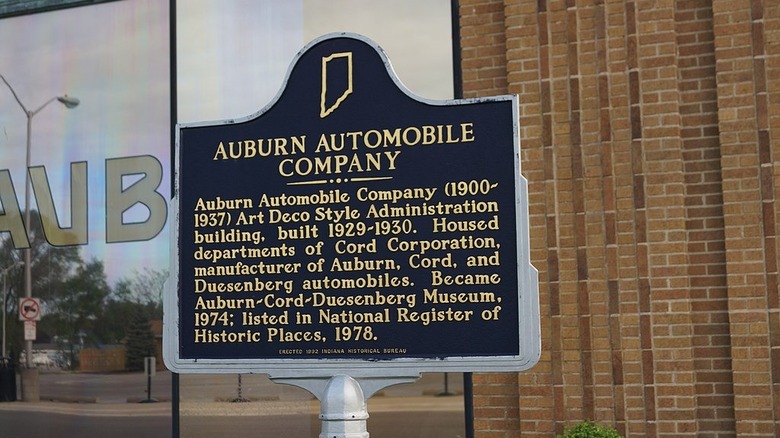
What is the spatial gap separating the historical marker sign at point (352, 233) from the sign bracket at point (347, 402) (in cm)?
9

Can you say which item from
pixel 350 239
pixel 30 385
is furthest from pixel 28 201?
pixel 350 239

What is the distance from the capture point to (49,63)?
9945mm

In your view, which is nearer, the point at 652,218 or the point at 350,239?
the point at 350,239

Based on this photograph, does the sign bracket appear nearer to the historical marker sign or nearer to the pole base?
the historical marker sign

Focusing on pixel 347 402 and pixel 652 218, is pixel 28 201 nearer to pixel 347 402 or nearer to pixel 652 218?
pixel 652 218

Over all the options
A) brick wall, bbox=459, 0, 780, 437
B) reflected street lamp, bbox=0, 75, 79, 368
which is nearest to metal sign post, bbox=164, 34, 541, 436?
brick wall, bbox=459, 0, 780, 437

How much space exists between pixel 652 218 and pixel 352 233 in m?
2.86

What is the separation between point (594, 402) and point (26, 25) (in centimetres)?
628

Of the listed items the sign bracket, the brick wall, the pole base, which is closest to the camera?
the sign bracket

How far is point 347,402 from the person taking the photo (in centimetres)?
498

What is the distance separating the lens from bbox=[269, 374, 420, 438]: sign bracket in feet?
16.3

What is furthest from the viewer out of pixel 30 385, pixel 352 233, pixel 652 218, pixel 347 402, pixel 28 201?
pixel 28 201

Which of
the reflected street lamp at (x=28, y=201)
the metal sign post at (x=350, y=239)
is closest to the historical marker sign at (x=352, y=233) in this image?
the metal sign post at (x=350, y=239)

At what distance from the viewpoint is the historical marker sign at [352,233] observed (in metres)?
4.98
